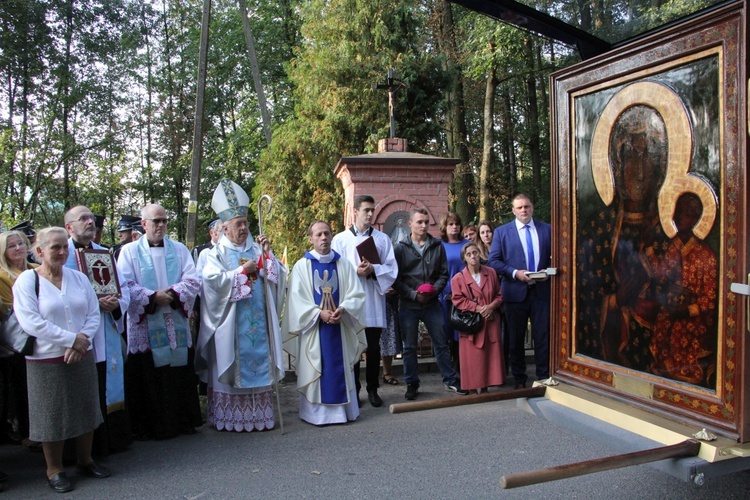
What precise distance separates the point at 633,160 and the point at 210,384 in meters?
4.10

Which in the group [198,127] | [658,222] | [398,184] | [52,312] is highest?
[198,127]

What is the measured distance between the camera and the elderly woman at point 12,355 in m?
4.82

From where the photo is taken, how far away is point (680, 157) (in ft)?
9.80

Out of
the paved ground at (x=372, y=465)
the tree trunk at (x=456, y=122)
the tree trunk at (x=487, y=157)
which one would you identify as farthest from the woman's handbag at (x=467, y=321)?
the tree trunk at (x=456, y=122)

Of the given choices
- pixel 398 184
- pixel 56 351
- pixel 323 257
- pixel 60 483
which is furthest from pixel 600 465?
pixel 398 184

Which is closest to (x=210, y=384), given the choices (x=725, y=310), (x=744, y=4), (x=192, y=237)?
(x=725, y=310)

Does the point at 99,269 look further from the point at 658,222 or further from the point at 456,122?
the point at 456,122

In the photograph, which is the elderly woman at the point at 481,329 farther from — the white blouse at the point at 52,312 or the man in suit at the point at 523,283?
the white blouse at the point at 52,312

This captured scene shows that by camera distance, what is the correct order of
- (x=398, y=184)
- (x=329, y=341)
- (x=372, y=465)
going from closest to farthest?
(x=372, y=465), (x=329, y=341), (x=398, y=184)

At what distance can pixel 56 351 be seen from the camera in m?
4.11

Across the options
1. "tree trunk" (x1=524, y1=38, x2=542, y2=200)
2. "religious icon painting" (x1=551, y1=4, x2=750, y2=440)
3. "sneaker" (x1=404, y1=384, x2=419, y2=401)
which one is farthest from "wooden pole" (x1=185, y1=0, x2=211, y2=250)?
"tree trunk" (x1=524, y1=38, x2=542, y2=200)

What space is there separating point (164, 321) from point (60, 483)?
1.55 m

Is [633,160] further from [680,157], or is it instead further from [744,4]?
[744,4]

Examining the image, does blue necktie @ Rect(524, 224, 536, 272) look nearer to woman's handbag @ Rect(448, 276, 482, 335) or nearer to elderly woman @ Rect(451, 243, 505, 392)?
elderly woman @ Rect(451, 243, 505, 392)
